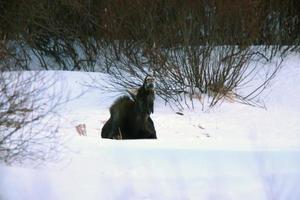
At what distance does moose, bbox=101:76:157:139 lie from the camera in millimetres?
12445

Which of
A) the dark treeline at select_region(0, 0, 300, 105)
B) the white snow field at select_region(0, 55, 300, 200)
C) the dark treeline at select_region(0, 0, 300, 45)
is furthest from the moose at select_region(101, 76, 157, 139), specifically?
the dark treeline at select_region(0, 0, 300, 45)

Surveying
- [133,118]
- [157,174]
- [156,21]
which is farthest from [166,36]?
[157,174]

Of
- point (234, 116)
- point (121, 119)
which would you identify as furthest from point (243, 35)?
point (121, 119)

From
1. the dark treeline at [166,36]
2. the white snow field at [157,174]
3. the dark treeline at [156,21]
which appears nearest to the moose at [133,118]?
the dark treeline at [166,36]

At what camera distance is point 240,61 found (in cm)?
1723

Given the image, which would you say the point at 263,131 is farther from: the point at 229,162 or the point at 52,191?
the point at 52,191

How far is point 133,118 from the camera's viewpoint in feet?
41.3

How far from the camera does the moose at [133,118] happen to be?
12.4 meters

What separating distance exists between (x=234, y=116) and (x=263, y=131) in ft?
5.31

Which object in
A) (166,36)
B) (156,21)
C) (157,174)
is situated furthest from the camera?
(156,21)

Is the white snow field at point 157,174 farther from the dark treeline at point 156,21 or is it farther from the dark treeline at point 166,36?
the dark treeline at point 156,21

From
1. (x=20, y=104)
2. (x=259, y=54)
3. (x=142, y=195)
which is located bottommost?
(x=142, y=195)

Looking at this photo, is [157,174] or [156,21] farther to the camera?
[156,21]

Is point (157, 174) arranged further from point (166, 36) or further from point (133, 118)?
point (166, 36)
